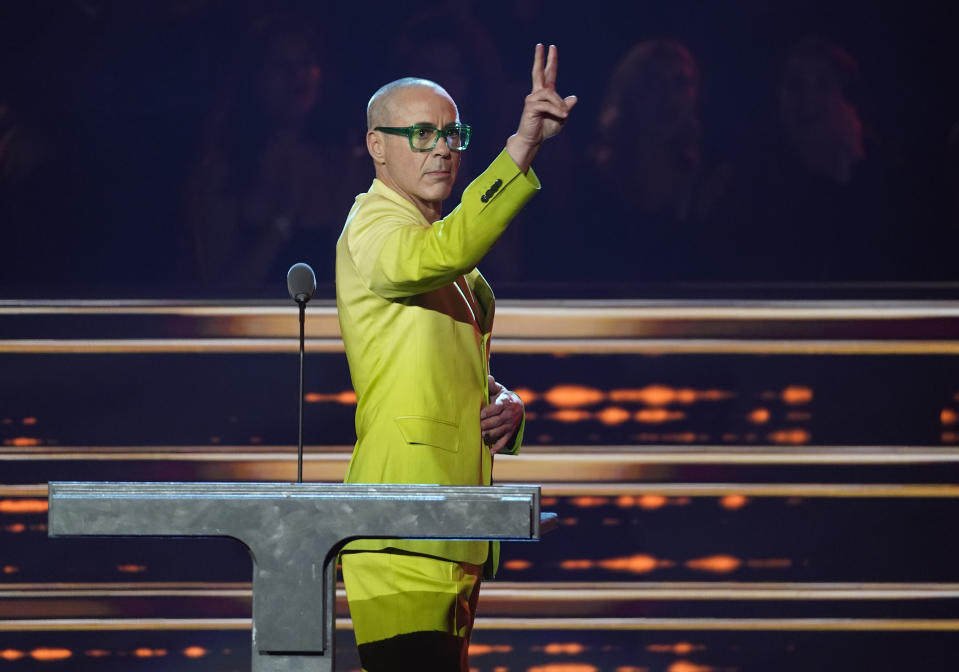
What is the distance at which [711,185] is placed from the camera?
362 centimetres

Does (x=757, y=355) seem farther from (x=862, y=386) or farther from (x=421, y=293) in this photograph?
(x=421, y=293)

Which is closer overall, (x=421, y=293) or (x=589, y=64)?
(x=421, y=293)

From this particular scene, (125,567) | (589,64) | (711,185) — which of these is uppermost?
(589,64)

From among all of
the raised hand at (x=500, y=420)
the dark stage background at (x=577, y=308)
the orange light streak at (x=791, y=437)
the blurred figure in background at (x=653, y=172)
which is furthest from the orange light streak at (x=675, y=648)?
the raised hand at (x=500, y=420)

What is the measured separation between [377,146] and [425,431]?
0.53m

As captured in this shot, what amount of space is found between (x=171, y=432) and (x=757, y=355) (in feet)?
5.57

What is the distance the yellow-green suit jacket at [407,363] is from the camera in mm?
1958

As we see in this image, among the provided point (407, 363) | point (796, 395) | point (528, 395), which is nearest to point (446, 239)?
point (407, 363)

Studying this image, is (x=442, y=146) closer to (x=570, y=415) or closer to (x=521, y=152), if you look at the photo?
(x=521, y=152)

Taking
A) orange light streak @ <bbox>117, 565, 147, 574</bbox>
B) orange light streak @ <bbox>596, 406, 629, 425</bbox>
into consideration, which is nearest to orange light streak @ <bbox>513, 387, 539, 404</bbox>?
orange light streak @ <bbox>596, 406, 629, 425</bbox>

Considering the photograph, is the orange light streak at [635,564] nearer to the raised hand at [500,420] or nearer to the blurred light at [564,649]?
the blurred light at [564,649]

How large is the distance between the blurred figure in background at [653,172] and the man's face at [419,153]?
4.89 ft

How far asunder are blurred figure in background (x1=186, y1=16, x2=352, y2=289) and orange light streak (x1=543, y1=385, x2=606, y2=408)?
775 millimetres

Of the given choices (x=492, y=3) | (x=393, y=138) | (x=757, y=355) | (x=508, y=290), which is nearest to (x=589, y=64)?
(x=492, y=3)
